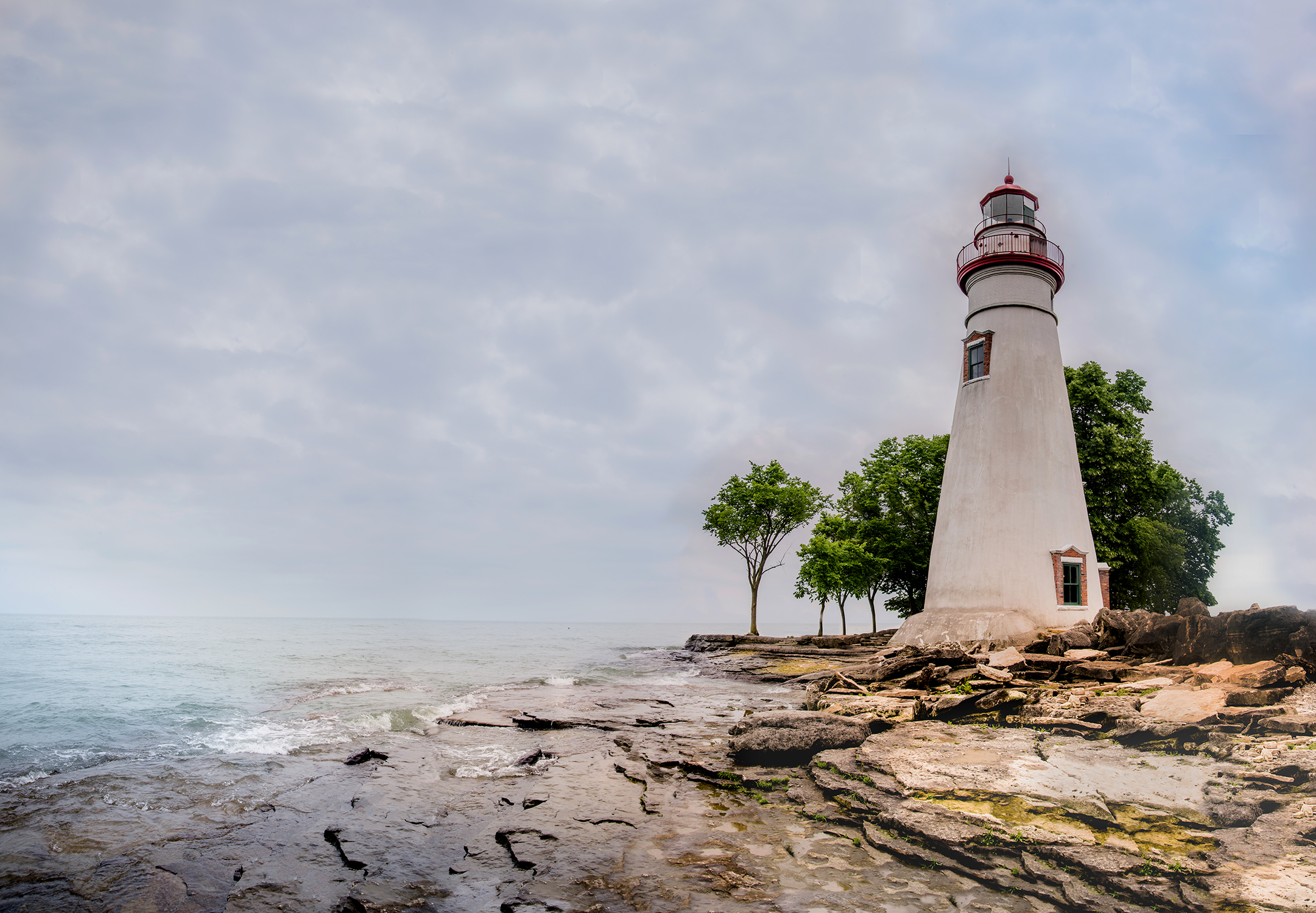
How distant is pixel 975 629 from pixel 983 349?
10.3 m

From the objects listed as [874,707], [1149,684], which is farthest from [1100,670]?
[874,707]

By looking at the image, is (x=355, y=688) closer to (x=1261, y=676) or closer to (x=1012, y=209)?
(x=1261, y=676)

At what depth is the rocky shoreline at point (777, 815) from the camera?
218 inches

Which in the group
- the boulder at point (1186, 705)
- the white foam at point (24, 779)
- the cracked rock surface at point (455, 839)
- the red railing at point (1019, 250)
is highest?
the red railing at point (1019, 250)

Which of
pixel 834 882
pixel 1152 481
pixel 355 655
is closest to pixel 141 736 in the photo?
pixel 834 882

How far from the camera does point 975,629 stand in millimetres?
20922

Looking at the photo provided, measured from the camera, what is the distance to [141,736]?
14000 millimetres

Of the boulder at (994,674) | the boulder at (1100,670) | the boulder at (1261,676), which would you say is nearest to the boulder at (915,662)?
the boulder at (994,674)

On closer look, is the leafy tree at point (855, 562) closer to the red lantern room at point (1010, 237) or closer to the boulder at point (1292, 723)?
the red lantern room at point (1010, 237)

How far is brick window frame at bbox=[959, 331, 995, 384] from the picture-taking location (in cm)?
2345

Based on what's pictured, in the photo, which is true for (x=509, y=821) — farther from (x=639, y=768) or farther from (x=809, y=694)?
(x=809, y=694)

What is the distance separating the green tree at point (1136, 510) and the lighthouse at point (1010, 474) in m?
6.20

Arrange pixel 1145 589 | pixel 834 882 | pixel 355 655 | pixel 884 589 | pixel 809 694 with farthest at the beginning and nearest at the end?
pixel 355 655, pixel 884 589, pixel 1145 589, pixel 809 694, pixel 834 882

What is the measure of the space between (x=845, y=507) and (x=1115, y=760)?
3194cm
